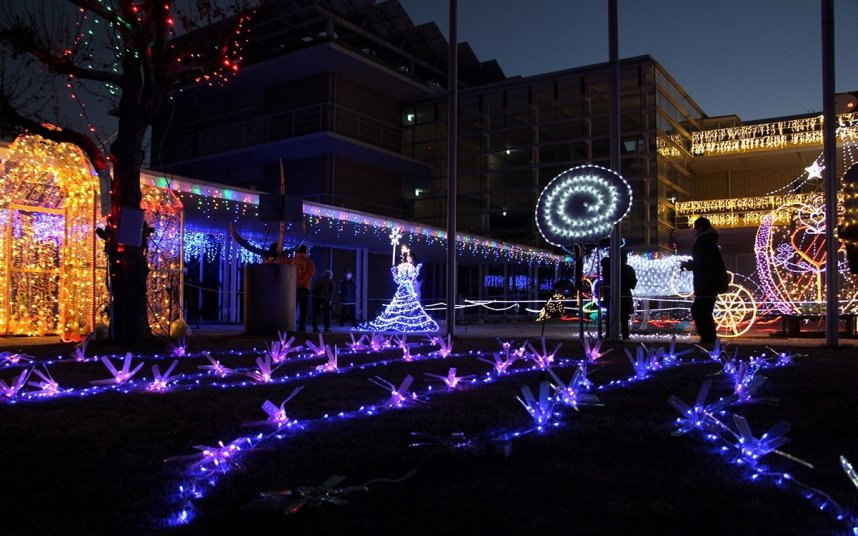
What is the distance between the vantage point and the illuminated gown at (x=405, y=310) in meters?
16.4

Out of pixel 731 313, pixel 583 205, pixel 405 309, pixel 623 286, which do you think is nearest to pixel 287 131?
pixel 405 309

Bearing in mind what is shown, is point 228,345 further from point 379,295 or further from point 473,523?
point 379,295

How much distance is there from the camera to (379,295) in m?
30.5

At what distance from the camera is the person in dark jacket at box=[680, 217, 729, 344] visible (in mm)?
11219

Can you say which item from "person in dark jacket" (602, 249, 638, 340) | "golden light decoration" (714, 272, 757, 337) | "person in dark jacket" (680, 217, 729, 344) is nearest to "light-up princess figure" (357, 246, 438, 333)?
"person in dark jacket" (602, 249, 638, 340)

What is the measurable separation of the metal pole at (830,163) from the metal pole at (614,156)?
9.66 ft

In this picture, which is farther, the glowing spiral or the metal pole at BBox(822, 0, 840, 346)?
the metal pole at BBox(822, 0, 840, 346)

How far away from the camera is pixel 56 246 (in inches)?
519

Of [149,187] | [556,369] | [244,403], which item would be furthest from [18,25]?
[556,369]

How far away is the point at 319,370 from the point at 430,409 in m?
2.80

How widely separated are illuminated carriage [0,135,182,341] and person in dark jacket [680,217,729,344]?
890cm

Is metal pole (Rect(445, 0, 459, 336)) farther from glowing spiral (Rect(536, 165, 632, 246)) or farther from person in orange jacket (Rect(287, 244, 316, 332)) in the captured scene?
person in orange jacket (Rect(287, 244, 316, 332))

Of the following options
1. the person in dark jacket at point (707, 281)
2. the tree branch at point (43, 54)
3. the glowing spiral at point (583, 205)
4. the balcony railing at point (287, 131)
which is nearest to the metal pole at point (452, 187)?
the glowing spiral at point (583, 205)

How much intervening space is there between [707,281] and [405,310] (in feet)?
23.4
